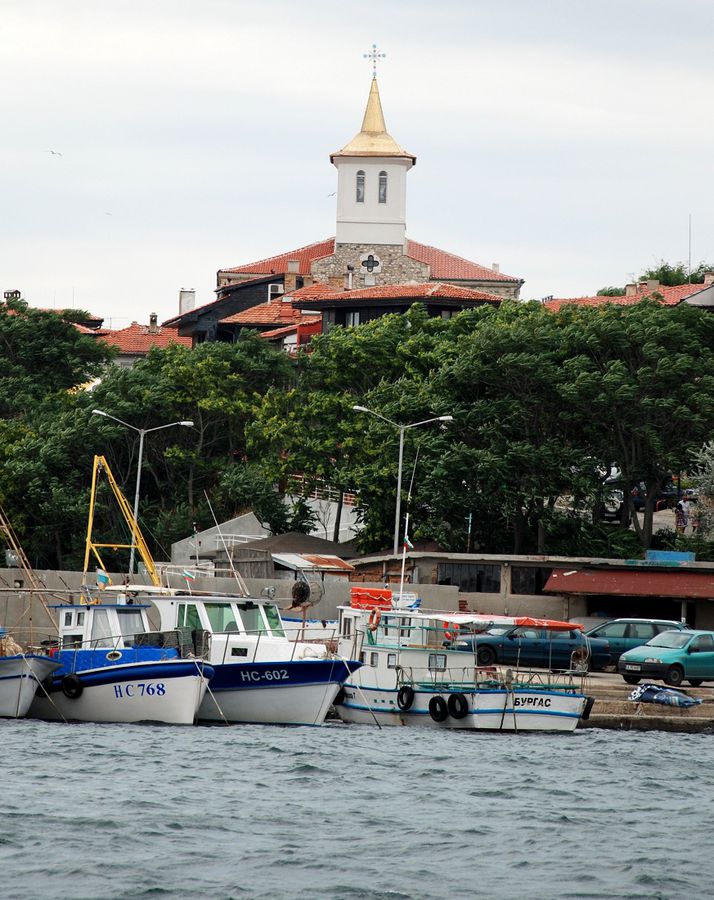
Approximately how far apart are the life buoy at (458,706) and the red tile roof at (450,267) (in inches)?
3301

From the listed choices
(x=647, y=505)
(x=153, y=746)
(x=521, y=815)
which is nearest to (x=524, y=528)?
(x=647, y=505)

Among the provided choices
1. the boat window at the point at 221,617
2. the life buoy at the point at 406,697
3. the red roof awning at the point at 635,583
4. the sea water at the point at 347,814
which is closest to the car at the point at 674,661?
the sea water at the point at 347,814

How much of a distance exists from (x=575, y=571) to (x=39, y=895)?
3607cm

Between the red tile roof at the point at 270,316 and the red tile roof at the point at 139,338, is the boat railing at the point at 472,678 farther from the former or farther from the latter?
the red tile roof at the point at 139,338

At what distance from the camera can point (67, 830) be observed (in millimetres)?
24031

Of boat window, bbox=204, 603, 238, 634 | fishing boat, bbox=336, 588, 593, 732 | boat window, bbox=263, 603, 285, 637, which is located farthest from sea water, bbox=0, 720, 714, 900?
boat window, bbox=263, 603, 285, 637

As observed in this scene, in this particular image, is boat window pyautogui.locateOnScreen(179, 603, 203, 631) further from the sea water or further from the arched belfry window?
the arched belfry window

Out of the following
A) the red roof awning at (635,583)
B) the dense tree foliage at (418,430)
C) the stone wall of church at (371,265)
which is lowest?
the red roof awning at (635,583)

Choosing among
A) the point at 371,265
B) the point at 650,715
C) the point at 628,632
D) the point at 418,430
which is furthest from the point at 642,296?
the point at 650,715

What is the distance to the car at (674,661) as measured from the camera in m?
41.5

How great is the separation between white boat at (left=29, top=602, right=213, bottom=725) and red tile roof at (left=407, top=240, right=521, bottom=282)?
82738mm

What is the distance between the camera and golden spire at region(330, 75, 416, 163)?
124 meters

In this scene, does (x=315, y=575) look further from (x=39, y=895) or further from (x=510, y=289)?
(x=510, y=289)

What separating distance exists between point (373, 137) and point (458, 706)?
92224 millimetres
